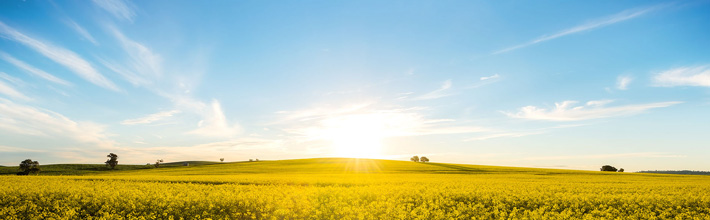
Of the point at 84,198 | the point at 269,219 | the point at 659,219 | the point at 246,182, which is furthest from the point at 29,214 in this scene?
the point at 659,219

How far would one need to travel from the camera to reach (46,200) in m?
19.4

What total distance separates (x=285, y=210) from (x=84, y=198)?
460 inches

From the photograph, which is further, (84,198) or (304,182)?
(304,182)

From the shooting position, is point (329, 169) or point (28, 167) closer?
point (329, 169)

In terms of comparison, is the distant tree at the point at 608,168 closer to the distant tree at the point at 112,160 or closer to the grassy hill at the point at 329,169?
the grassy hill at the point at 329,169

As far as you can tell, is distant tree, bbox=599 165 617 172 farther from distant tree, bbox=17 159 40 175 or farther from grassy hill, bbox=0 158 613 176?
distant tree, bbox=17 159 40 175

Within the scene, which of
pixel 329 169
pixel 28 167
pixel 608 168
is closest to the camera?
pixel 329 169

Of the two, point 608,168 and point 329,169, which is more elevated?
point 329,169

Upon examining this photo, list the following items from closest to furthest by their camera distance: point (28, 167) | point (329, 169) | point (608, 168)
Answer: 1. point (329, 169)
2. point (28, 167)
3. point (608, 168)

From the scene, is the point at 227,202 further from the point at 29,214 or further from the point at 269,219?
the point at 29,214

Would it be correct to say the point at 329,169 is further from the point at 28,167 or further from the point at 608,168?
the point at 608,168

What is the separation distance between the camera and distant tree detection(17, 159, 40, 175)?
9105cm

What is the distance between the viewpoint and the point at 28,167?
91.4 meters

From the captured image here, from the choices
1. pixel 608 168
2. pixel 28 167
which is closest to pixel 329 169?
pixel 28 167
